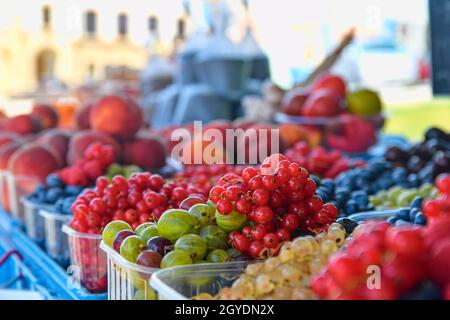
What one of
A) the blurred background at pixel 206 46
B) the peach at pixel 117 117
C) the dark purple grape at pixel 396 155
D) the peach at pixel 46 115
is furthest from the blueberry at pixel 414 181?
the peach at pixel 46 115

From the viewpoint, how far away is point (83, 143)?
1.95 meters

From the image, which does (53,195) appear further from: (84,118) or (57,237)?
(84,118)

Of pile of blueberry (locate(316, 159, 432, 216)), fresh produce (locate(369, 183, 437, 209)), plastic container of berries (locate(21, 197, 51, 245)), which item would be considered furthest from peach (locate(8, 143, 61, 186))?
fresh produce (locate(369, 183, 437, 209))

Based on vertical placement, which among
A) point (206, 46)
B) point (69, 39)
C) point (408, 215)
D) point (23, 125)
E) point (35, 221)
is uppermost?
point (69, 39)

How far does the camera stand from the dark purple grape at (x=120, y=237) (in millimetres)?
956

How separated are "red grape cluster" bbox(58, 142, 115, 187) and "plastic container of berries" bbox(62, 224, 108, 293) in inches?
17.1

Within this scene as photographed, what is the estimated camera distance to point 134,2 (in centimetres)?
1625

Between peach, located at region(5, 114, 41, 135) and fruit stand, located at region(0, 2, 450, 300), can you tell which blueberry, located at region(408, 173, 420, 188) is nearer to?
fruit stand, located at region(0, 2, 450, 300)

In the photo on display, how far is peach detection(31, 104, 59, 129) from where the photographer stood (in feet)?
9.39

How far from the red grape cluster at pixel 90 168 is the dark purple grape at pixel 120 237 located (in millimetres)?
735

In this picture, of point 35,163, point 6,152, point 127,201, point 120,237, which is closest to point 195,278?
point 120,237

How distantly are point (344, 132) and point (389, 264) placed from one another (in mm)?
2148

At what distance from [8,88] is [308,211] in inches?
578

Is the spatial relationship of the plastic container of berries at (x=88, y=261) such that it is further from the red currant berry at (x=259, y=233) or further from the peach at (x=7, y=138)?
the peach at (x=7, y=138)
